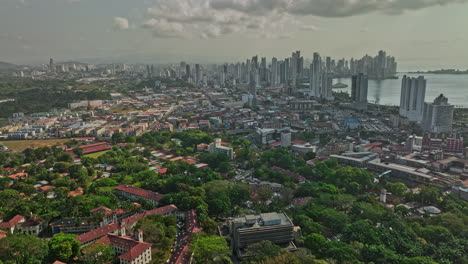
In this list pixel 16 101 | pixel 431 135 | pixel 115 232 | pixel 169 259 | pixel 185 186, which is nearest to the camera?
pixel 169 259

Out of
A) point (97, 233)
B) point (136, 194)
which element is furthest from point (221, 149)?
point (97, 233)

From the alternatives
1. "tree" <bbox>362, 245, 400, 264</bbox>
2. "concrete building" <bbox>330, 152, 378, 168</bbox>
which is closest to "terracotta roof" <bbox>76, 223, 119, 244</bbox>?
"tree" <bbox>362, 245, 400, 264</bbox>

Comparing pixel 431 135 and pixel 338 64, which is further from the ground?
pixel 338 64

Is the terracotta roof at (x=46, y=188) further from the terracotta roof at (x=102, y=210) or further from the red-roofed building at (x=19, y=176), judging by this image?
the terracotta roof at (x=102, y=210)

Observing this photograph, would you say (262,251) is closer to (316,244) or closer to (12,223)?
(316,244)

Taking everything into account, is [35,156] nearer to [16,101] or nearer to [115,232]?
[115,232]

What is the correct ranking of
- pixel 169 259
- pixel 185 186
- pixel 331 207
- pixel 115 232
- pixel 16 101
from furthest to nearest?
pixel 16 101, pixel 185 186, pixel 331 207, pixel 115 232, pixel 169 259

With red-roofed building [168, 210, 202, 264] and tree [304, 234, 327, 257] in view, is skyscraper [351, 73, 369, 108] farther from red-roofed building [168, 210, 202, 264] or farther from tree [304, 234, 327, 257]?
red-roofed building [168, 210, 202, 264]

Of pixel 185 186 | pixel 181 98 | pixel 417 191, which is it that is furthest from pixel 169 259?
pixel 181 98
